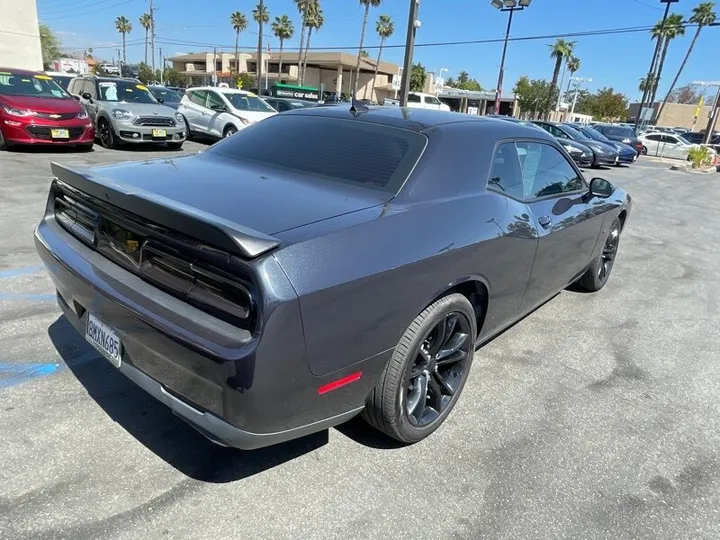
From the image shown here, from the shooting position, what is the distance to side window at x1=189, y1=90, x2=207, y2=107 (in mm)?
14718

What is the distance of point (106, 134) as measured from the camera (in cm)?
1182

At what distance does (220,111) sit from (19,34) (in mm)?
12306

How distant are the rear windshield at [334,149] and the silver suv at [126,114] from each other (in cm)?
920

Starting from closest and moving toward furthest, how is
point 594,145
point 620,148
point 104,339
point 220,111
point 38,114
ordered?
point 104,339 < point 38,114 < point 220,111 < point 594,145 < point 620,148

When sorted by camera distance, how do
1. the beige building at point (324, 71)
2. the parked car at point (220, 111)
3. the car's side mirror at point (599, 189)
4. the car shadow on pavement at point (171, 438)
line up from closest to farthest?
the car shadow on pavement at point (171, 438), the car's side mirror at point (599, 189), the parked car at point (220, 111), the beige building at point (324, 71)

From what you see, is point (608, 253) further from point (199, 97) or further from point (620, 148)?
point (620, 148)

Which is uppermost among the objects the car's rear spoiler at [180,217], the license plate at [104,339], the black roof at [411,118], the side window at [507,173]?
the black roof at [411,118]

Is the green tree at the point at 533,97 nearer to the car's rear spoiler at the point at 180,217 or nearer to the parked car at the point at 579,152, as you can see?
the parked car at the point at 579,152

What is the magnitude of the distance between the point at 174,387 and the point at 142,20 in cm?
9351

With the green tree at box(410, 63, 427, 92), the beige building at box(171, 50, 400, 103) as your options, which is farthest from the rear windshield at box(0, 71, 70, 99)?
the green tree at box(410, 63, 427, 92)

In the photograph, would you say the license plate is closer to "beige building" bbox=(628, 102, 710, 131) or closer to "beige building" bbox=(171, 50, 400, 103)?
"beige building" bbox=(171, 50, 400, 103)

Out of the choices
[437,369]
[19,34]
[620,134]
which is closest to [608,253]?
[437,369]

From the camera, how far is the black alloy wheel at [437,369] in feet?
8.30

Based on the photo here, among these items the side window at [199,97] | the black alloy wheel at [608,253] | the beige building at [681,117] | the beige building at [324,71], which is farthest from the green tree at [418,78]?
the black alloy wheel at [608,253]
